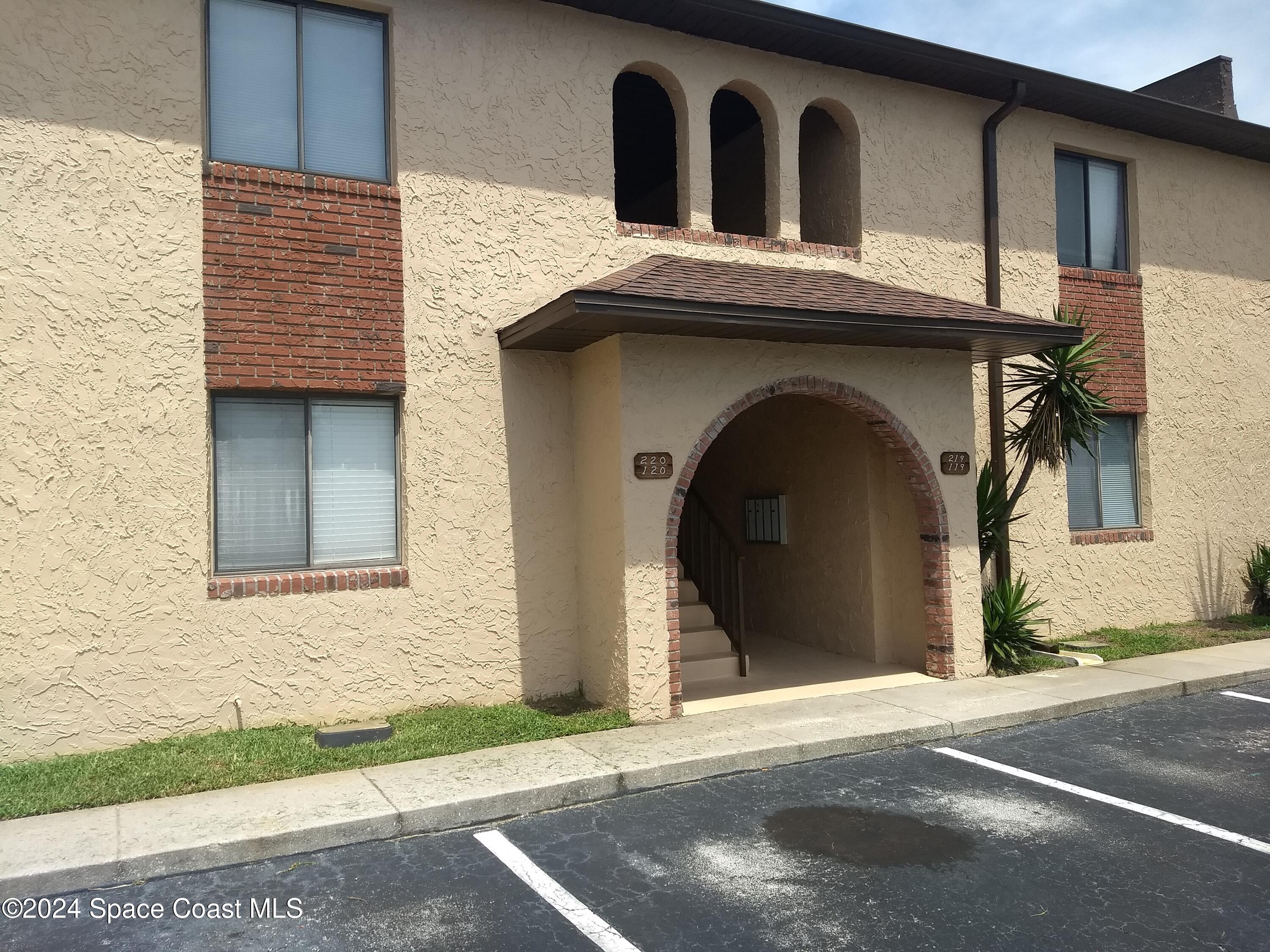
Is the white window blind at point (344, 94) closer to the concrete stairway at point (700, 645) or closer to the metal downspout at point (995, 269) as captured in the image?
the concrete stairway at point (700, 645)

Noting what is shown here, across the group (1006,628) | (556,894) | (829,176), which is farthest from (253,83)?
(1006,628)

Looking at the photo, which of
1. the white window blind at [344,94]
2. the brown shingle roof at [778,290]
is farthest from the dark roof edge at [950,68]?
the brown shingle roof at [778,290]

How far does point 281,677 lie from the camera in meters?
7.50

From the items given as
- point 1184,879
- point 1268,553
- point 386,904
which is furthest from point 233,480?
point 1268,553

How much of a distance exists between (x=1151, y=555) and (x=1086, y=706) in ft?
15.2

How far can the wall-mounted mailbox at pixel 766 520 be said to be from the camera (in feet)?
37.6

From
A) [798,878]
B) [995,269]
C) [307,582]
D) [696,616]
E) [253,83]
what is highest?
[253,83]

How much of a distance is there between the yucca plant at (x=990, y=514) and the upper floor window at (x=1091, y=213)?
348 cm

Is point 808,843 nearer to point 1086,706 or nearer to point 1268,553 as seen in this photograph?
point 1086,706

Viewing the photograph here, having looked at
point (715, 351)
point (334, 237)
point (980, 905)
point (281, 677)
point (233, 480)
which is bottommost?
point (980, 905)

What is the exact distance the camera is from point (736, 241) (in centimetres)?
965

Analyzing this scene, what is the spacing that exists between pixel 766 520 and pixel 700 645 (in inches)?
91.7

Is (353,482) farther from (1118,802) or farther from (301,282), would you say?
(1118,802)

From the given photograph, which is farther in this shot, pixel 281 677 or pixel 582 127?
pixel 582 127
